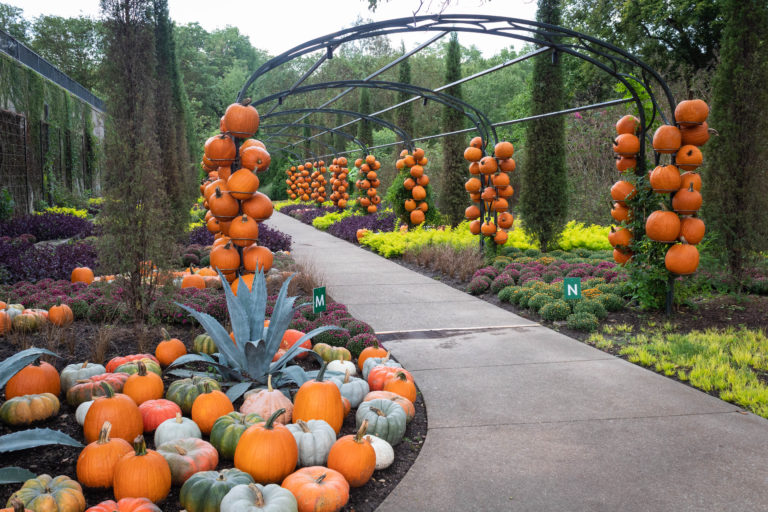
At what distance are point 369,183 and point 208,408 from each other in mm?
13373

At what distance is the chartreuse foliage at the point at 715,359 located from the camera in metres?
3.53

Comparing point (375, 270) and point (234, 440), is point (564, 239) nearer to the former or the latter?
point (375, 270)

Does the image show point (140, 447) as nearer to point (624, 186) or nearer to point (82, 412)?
point (82, 412)

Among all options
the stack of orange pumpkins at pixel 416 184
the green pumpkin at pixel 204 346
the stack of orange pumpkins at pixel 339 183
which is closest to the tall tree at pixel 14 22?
the stack of orange pumpkins at pixel 339 183

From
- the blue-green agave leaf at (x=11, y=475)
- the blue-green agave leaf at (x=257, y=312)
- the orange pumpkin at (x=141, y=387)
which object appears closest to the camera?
the blue-green agave leaf at (x=11, y=475)

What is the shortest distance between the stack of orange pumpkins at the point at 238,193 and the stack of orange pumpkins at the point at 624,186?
3.83m

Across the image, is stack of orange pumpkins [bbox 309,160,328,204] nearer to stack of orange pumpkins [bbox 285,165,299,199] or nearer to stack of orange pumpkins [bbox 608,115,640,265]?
stack of orange pumpkins [bbox 285,165,299,199]

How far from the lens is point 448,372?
4105 millimetres

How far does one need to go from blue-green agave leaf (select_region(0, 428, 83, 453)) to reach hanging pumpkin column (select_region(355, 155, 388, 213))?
13.5 meters

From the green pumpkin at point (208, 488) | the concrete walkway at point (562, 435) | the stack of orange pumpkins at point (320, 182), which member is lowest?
the concrete walkway at point (562, 435)

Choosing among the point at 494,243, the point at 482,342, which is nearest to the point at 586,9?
the point at 494,243

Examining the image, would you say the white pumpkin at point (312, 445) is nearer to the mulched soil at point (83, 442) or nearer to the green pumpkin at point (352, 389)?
the mulched soil at point (83, 442)

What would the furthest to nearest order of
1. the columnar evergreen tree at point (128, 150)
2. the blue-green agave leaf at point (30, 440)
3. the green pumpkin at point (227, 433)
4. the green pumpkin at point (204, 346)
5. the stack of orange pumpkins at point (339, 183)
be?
the stack of orange pumpkins at point (339, 183) < the columnar evergreen tree at point (128, 150) < the green pumpkin at point (204, 346) < the green pumpkin at point (227, 433) < the blue-green agave leaf at point (30, 440)

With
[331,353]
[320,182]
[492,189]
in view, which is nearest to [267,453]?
[331,353]
